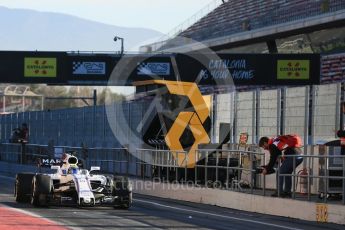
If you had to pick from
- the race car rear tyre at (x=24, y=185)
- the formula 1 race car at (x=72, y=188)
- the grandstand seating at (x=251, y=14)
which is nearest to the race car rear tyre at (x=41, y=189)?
the formula 1 race car at (x=72, y=188)

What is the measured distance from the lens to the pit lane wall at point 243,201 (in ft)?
49.3

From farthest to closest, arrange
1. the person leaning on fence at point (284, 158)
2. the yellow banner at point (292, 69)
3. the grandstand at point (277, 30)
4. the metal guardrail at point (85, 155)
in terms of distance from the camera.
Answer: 1. the grandstand at point (277, 30)
2. the yellow banner at point (292, 69)
3. the metal guardrail at point (85, 155)
4. the person leaning on fence at point (284, 158)

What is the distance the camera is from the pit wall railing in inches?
609

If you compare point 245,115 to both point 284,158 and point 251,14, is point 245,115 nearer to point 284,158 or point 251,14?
point 284,158

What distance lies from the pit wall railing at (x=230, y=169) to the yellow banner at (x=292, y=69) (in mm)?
12103

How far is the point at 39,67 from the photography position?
37.5 meters

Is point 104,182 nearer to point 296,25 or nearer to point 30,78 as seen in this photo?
point 30,78

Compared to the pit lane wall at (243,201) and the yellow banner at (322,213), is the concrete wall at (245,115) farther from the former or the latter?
the yellow banner at (322,213)

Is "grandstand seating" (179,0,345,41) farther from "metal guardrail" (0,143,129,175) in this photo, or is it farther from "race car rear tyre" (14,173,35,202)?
"race car rear tyre" (14,173,35,202)

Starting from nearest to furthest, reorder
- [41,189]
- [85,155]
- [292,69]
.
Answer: [41,189]
[85,155]
[292,69]

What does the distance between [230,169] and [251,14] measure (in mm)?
41674

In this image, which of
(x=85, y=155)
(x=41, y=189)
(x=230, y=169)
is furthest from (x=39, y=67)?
(x=41, y=189)

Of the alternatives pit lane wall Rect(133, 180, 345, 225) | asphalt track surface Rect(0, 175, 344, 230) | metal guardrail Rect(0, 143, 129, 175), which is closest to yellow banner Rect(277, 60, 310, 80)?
metal guardrail Rect(0, 143, 129, 175)

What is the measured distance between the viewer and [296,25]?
49281 mm
